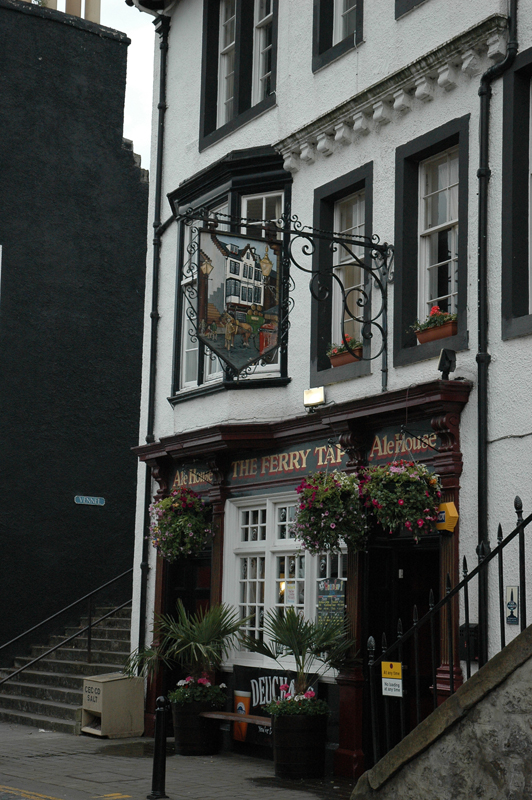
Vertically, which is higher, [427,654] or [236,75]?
[236,75]

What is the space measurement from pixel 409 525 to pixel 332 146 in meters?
4.81

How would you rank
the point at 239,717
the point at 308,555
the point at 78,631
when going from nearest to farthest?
the point at 239,717, the point at 308,555, the point at 78,631

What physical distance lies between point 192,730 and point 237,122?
7.70 meters

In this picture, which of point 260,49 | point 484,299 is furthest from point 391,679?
point 260,49

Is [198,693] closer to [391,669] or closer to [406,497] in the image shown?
[406,497]

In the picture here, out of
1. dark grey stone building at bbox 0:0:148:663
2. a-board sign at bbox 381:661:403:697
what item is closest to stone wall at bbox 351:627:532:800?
a-board sign at bbox 381:661:403:697

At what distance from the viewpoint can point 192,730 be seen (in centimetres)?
1251

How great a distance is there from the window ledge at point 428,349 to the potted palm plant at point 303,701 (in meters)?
2.83

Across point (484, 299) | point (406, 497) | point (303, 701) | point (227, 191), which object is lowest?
point (303, 701)

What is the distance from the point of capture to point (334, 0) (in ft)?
42.5

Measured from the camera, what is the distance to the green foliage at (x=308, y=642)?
11.1m

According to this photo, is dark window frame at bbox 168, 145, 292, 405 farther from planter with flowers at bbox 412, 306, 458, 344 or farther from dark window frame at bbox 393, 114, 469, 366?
planter with flowers at bbox 412, 306, 458, 344

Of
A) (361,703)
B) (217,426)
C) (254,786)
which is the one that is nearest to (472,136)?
(217,426)

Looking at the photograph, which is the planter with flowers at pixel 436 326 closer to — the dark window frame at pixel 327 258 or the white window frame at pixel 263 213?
the dark window frame at pixel 327 258
